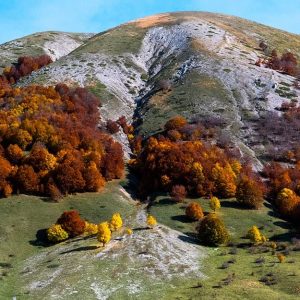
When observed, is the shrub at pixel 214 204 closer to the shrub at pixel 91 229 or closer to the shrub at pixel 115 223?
the shrub at pixel 115 223

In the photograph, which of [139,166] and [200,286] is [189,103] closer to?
[139,166]

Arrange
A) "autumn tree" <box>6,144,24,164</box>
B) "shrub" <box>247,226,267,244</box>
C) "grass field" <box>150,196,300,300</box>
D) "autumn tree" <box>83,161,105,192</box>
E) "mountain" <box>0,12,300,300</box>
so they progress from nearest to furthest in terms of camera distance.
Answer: "grass field" <box>150,196,300,300</box>
"mountain" <box>0,12,300,300</box>
"shrub" <box>247,226,267,244</box>
"autumn tree" <box>83,161,105,192</box>
"autumn tree" <box>6,144,24,164</box>

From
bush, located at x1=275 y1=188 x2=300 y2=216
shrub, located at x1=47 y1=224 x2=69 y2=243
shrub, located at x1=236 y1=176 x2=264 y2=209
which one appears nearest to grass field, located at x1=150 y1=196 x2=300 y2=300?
shrub, located at x1=236 y1=176 x2=264 y2=209

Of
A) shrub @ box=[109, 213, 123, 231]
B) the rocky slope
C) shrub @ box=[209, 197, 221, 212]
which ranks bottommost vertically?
shrub @ box=[109, 213, 123, 231]

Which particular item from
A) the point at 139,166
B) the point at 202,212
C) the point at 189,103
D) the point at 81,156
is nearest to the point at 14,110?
the point at 81,156

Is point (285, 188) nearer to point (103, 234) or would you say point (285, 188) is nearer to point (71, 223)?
point (103, 234)

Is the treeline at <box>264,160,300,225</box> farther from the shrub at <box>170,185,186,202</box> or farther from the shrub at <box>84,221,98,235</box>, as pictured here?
the shrub at <box>84,221,98,235</box>

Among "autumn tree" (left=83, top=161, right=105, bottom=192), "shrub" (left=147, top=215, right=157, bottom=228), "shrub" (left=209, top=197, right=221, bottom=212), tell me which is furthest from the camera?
"autumn tree" (left=83, top=161, right=105, bottom=192)

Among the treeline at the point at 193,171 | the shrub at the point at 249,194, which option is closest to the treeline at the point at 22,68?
the treeline at the point at 193,171
